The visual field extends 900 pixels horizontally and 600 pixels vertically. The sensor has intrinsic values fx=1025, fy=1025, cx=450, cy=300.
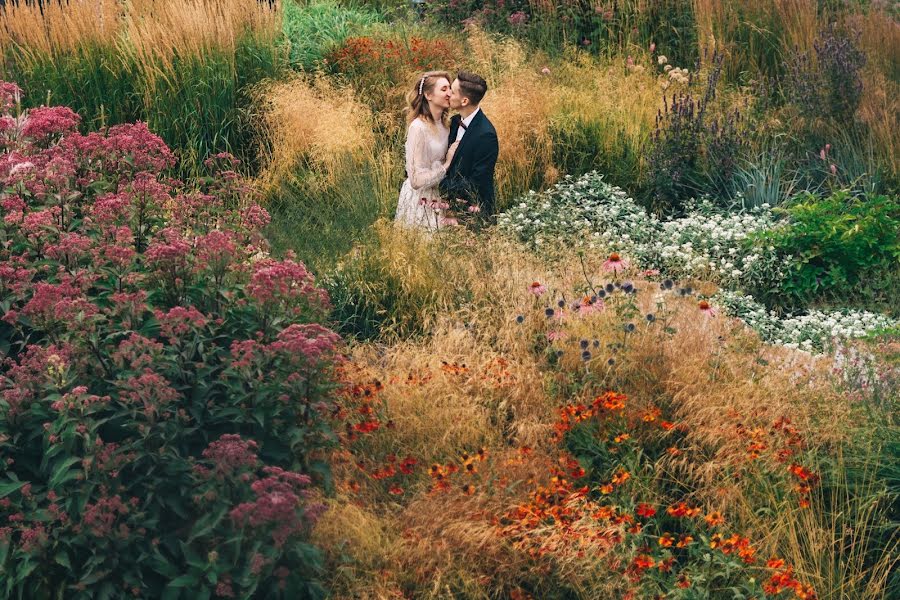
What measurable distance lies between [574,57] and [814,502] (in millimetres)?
6510

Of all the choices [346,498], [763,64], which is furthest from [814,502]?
[763,64]

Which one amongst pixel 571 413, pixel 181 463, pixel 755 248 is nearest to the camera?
pixel 181 463

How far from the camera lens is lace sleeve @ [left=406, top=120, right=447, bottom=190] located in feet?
22.9

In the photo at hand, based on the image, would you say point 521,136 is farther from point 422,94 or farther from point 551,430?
point 551,430

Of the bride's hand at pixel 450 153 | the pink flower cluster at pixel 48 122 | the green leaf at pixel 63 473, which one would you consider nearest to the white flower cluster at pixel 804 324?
the bride's hand at pixel 450 153

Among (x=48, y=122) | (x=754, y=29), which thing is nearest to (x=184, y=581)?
(x=48, y=122)

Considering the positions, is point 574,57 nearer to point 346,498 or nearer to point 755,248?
point 755,248

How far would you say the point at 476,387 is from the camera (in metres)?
4.90

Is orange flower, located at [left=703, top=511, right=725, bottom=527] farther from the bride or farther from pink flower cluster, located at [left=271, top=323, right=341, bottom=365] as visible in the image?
the bride

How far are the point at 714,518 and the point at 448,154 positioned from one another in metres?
3.82

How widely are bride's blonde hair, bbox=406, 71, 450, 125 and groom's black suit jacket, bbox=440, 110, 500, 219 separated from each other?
33 cm

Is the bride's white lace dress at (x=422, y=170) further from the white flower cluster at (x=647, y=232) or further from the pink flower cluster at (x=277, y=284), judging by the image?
the pink flower cluster at (x=277, y=284)

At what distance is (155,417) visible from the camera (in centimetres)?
329

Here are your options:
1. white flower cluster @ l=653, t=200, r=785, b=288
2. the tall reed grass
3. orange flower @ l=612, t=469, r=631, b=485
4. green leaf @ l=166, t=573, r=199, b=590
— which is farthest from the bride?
green leaf @ l=166, t=573, r=199, b=590
